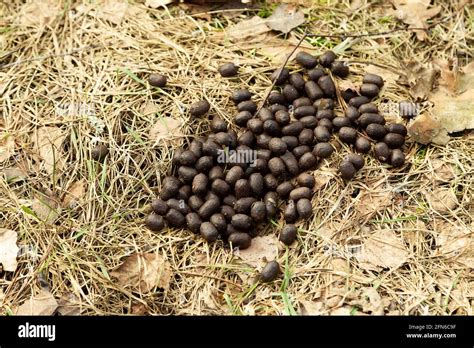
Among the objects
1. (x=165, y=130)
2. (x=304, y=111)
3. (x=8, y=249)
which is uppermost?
(x=304, y=111)

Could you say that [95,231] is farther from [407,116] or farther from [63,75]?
[407,116]

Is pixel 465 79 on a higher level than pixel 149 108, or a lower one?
higher

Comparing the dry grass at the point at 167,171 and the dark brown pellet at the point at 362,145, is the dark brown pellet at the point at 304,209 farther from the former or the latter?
the dark brown pellet at the point at 362,145

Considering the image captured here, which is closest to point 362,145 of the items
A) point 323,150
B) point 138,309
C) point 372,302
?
point 323,150

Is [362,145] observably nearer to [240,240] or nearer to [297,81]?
[297,81]

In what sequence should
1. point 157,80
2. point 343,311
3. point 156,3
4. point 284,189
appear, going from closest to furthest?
point 343,311, point 284,189, point 157,80, point 156,3
